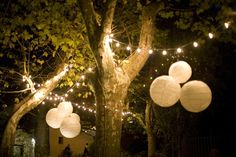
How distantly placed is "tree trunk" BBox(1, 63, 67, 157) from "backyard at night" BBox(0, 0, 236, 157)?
3 centimetres

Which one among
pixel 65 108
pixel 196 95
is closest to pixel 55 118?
pixel 65 108

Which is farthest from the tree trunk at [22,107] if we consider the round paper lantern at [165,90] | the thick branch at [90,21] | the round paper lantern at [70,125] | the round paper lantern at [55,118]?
the round paper lantern at [165,90]

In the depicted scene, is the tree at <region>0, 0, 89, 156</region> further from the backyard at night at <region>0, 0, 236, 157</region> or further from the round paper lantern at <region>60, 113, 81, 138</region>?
the round paper lantern at <region>60, 113, 81, 138</region>

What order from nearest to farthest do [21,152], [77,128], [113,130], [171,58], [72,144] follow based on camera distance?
[113,130] < [77,128] < [171,58] < [21,152] < [72,144]

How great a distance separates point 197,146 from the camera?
13.2 m

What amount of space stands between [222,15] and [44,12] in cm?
463

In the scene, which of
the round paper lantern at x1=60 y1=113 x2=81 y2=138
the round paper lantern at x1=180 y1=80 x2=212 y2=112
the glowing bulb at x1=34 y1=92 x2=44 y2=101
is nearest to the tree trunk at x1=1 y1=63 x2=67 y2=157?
the glowing bulb at x1=34 y1=92 x2=44 y2=101

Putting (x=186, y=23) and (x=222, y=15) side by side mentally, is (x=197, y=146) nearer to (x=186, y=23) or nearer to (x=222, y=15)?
(x=186, y=23)

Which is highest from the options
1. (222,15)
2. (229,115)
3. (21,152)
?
(222,15)

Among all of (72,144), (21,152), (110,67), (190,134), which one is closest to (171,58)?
(190,134)

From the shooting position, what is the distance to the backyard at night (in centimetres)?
761

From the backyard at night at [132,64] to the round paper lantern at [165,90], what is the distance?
0.06 ft

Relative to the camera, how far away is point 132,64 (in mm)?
8062

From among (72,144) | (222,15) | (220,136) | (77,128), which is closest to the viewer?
(222,15)
